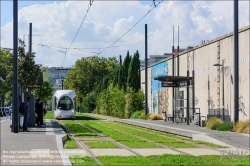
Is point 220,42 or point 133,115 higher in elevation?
point 220,42

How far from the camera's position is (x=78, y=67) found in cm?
9938

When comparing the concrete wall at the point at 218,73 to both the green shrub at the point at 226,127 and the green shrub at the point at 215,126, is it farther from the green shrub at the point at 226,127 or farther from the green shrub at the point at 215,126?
the green shrub at the point at 215,126

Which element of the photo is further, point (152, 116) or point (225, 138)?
point (152, 116)

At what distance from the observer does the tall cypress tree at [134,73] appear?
5100cm

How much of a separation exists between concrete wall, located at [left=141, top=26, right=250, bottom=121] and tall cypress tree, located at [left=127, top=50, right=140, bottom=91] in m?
13.6

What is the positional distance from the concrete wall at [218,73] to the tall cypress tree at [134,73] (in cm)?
1357

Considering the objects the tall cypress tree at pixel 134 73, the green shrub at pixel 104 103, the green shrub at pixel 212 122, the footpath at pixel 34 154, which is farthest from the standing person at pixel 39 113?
the green shrub at pixel 104 103

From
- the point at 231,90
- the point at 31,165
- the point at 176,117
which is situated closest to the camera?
the point at 31,165

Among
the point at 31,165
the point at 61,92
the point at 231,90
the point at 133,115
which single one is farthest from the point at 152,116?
the point at 31,165

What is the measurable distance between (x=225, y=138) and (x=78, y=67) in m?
81.0

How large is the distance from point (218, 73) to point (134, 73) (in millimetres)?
21233

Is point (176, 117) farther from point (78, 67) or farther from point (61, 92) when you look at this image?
point (78, 67)

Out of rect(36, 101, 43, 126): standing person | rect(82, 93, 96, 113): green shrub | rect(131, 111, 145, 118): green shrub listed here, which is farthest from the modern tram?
rect(82, 93, 96, 113): green shrub

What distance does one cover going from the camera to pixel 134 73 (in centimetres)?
5134
